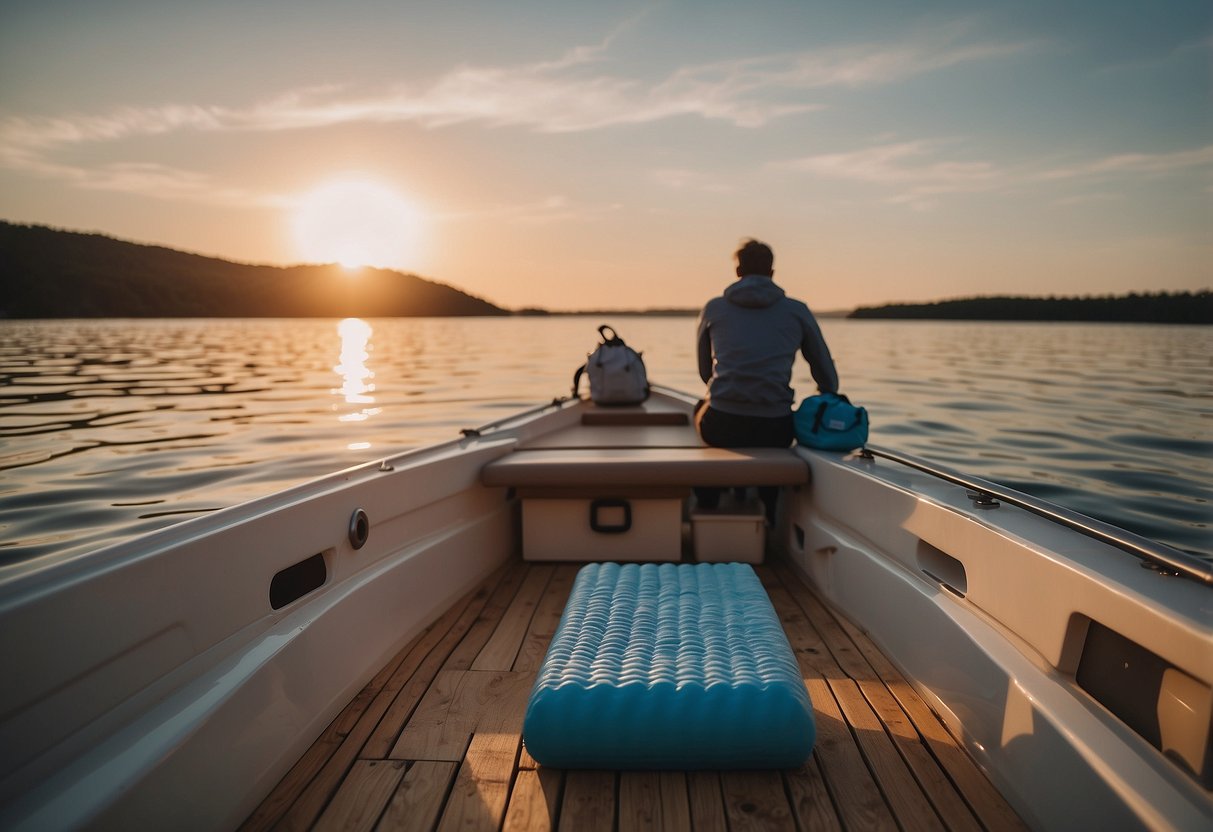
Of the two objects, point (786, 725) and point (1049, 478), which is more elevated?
point (786, 725)

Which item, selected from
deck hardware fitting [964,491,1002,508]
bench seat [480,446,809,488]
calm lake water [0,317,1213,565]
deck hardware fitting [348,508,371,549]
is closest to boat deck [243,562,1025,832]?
deck hardware fitting [348,508,371,549]

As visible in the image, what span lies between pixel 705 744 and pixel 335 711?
40.4 inches

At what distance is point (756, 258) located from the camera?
11.3ft

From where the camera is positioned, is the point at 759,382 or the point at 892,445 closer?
the point at 759,382

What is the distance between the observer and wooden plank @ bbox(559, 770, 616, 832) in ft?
4.77

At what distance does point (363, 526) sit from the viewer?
7.13 ft

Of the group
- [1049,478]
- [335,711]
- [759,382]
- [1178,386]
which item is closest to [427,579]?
[335,711]

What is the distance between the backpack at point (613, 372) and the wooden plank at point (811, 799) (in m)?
4.22

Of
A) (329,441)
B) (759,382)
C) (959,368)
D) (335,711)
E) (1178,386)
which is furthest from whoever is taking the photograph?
(959,368)

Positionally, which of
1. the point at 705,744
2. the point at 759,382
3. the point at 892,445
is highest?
the point at 759,382

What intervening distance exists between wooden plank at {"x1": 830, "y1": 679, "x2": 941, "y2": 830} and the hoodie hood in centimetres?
186

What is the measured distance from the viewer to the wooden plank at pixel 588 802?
4.77 feet

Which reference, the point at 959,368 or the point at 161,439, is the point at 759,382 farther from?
the point at 959,368

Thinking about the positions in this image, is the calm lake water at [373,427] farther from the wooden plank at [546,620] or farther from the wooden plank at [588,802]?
the wooden plank at [588,802]
